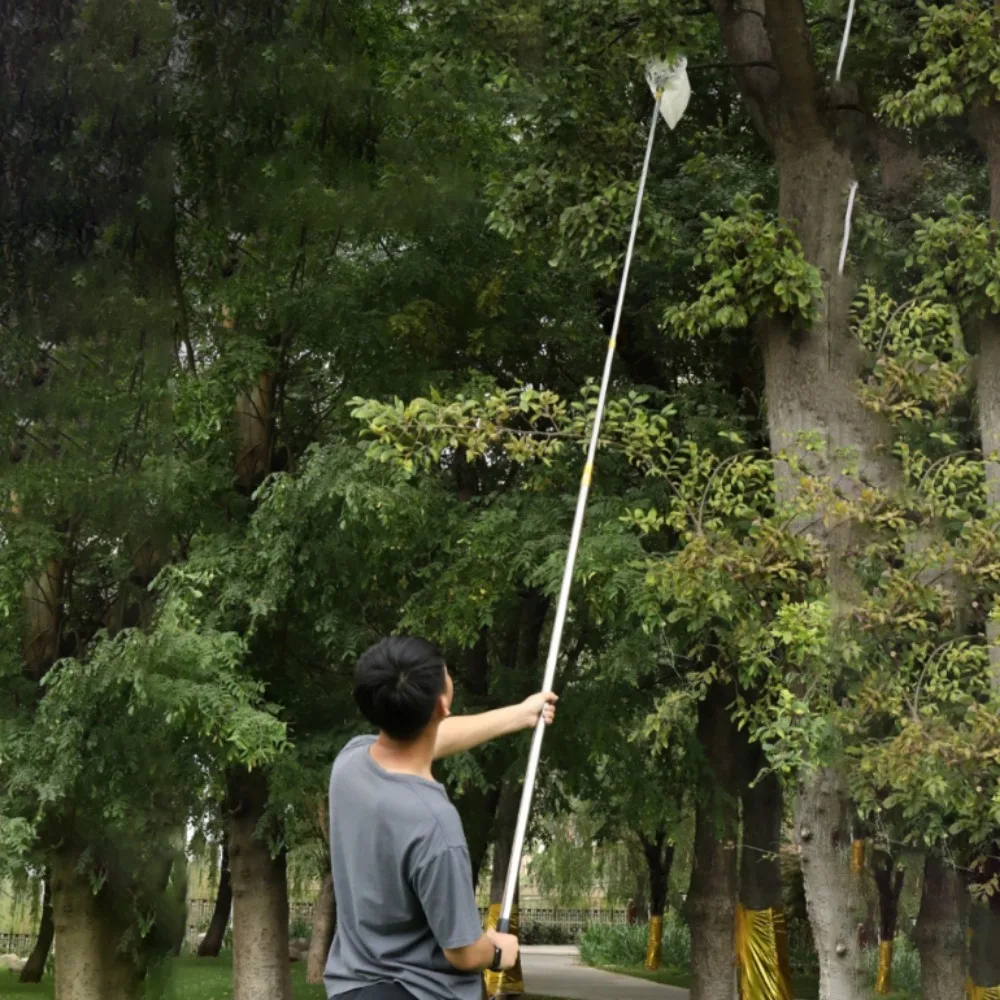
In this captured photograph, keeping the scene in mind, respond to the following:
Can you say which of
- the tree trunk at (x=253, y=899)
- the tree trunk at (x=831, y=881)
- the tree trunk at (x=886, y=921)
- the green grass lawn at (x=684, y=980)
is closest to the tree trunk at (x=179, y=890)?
the tree trunk at (x=831, y=881)

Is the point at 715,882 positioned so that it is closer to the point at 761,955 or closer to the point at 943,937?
the point at 761,955

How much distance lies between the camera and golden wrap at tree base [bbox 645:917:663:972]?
33.1 metres

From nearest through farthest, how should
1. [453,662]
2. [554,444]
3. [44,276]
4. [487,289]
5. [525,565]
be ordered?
[554,444] → [44,276] → [525,565] → [487,289] → [453,662]

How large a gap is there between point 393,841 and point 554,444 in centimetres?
824

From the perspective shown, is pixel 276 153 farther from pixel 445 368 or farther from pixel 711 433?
pixel 711 433

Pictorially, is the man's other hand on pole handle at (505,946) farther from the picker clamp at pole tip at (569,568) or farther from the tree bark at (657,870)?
the tree bark at (657,870)

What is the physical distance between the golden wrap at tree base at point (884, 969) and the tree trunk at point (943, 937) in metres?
A: 11.9

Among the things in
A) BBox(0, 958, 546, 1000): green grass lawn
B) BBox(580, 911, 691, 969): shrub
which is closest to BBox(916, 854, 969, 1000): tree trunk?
BBox(0, 958, 546, 1000): green grass lawn

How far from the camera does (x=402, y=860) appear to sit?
3.20 m

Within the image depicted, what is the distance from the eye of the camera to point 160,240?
13688 millimetres

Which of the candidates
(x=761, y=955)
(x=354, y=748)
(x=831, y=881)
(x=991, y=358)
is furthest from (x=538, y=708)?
(x=761, y=955)

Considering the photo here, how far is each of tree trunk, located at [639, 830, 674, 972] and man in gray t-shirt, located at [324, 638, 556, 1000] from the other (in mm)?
26501

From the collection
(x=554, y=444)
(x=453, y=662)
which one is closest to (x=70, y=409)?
(x=554, y=444)

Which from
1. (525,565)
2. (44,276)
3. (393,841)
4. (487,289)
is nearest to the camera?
(393,841)
